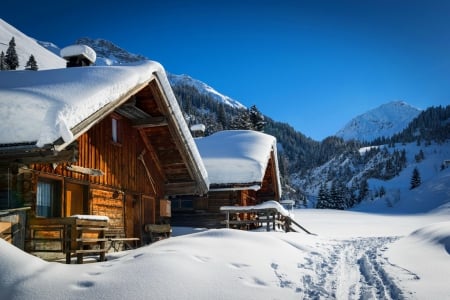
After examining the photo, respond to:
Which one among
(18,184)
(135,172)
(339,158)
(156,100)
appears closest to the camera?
(18,184)

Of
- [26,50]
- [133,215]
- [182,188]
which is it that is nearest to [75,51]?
[133,215]

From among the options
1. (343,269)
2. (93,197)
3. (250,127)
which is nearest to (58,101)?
(93,197)

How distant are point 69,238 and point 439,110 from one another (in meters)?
208

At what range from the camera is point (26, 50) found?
152000mm

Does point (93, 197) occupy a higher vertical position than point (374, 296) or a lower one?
higher

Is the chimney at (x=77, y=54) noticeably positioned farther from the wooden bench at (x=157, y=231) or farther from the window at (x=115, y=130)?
the wooden bench at (x=157, y=231)

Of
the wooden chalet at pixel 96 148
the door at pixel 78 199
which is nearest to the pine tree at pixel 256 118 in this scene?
the wooden chalet at pixel 96 148

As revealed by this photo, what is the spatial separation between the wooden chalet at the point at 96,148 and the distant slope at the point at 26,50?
12794cm

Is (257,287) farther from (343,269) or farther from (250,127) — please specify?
(250,127)

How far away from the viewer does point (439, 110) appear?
7618 inches

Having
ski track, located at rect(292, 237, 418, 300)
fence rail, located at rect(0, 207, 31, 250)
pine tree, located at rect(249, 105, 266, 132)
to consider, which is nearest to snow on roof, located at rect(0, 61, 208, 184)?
fence rail, located at rect(0, 207, 31, 250)

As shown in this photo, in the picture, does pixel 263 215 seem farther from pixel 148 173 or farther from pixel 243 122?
pixel 243 122

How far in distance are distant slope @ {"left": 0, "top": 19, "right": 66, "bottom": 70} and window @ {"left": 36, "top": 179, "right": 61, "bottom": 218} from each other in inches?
5196

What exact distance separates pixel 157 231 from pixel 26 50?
153874mm
